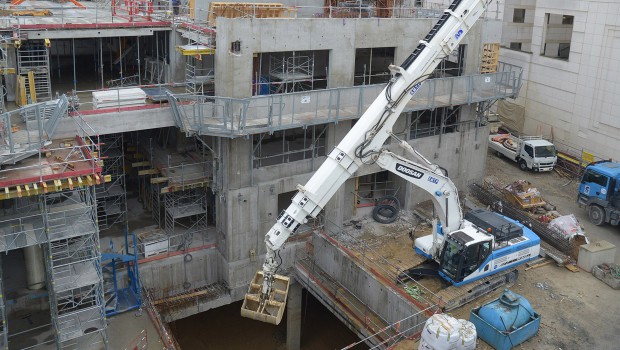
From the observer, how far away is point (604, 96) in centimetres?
3719

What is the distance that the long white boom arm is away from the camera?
19.2 metres

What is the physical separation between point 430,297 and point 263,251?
304 inches

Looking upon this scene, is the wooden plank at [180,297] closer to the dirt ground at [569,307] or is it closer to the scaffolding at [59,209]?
the scaffolding at [59,209]

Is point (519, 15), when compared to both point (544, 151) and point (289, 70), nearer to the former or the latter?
point (544, 151)

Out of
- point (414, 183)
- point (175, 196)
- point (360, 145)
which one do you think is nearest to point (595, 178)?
point (414, 183)

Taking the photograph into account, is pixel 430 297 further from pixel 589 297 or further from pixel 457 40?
pixel 457 40

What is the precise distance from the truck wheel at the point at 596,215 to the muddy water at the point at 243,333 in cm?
1346

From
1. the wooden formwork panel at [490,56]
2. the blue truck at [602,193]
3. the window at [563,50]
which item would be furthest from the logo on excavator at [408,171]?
the window at [563,50]

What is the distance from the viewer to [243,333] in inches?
1139

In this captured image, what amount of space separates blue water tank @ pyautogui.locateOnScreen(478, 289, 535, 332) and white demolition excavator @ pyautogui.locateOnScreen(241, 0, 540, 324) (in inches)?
81.4

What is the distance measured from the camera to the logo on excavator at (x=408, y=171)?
2115 centimetres

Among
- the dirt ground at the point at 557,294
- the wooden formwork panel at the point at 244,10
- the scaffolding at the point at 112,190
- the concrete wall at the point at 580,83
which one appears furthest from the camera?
the concrete wall at the point at 580,83

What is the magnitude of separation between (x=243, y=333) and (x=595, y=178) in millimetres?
18888

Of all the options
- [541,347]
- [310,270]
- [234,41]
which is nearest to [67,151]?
[234,41]
